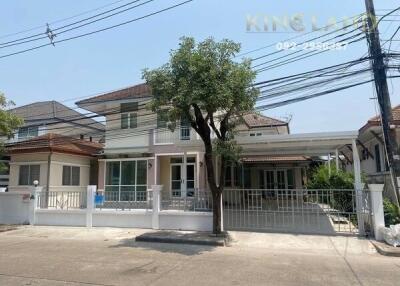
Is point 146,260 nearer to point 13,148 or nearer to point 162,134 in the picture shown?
point 162,134

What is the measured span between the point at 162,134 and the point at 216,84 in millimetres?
10833

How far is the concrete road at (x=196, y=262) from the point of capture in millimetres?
6844

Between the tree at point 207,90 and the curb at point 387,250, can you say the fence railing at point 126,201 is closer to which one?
the tree at point 207,90

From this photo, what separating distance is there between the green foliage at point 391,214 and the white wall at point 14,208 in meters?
14.0

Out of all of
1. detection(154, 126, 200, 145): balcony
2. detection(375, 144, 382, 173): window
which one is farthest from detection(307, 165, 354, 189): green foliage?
detection(154, 126, 200, 145): balcony

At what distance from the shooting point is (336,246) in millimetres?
10102

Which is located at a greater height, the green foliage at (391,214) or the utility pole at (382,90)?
the utility pole at (382,90)

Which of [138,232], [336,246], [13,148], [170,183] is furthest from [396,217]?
[13,148]

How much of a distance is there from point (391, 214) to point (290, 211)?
321 cm

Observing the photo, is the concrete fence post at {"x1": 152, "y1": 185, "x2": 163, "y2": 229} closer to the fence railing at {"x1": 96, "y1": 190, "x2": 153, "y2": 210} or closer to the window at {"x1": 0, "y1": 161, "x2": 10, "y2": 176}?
the fence railing at {"x1": 96, "y1": 190, "x2": 153, "y2": 210}

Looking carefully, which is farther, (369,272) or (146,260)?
(146,260)

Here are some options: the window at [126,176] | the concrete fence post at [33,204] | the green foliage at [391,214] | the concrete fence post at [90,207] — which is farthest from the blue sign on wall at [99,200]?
the green foliage at [391,214]

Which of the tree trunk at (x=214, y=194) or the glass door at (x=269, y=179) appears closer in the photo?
the tree trunk at (x=214, y=194)

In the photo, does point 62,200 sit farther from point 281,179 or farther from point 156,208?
point 281,179
